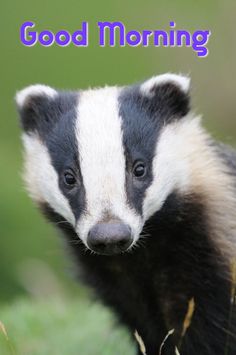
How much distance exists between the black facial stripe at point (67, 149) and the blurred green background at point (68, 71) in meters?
0.77

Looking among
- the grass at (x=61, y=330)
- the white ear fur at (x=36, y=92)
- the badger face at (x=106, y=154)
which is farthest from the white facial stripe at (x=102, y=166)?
the grass at (x=61, y=330)

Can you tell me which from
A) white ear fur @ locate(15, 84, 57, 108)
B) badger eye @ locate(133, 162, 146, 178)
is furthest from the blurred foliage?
badger eye @ locate(133, 162, 146, 178)

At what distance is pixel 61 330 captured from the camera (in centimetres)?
519

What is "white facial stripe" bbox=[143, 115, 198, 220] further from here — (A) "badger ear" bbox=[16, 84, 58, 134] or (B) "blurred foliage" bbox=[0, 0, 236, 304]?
(B) "blurred foliage" bbox=[0, 0, 236, 304]

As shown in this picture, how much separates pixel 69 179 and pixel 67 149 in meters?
0.13

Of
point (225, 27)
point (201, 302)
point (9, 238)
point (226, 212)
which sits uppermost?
point (225, 27)

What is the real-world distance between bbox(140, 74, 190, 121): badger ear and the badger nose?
2.36 ft

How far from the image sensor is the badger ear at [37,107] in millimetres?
4125

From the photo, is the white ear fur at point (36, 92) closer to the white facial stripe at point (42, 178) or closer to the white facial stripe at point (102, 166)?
the white facial stripe at point (42, 178)

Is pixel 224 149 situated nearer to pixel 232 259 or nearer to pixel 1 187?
pixel 232 259

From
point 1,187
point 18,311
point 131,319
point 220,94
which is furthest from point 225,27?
point 131,319

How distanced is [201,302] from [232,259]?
23cm

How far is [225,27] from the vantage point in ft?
29.4

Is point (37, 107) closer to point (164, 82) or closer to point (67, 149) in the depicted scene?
point (67, 149)
